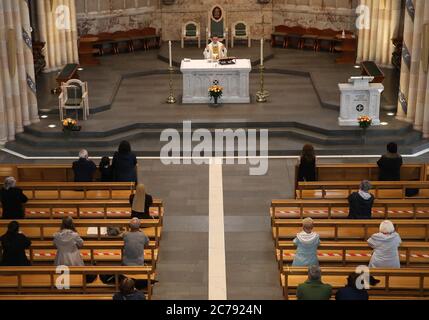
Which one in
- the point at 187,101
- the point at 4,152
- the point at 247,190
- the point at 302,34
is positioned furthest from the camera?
the point at 302,34

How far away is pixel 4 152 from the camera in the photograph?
74.7ft

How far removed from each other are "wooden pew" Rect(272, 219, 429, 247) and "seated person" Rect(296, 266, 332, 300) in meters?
3.45

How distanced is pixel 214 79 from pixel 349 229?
10.9 metres

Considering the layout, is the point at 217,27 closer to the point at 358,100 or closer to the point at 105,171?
the point at 358,100

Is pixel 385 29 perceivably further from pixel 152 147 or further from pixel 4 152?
pixel 4 152

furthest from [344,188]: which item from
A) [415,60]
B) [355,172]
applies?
[415,60]

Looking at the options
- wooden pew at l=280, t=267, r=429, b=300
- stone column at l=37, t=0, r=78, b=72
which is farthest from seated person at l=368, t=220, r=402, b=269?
stone column at l=37, t=0, r=78, b=72

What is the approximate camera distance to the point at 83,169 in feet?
59.4

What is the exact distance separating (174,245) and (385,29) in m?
15.3

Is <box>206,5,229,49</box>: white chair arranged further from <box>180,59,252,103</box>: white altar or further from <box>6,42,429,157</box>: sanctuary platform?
<box>180,59,252,103</box>: white altar

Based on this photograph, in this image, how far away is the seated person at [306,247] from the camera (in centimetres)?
1364

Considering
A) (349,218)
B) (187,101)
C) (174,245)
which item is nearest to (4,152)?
(187,101)

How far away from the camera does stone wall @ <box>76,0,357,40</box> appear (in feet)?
106

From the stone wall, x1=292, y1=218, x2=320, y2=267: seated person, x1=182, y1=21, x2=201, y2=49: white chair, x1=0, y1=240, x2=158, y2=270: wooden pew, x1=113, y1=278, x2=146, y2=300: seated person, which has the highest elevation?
the stone wall
